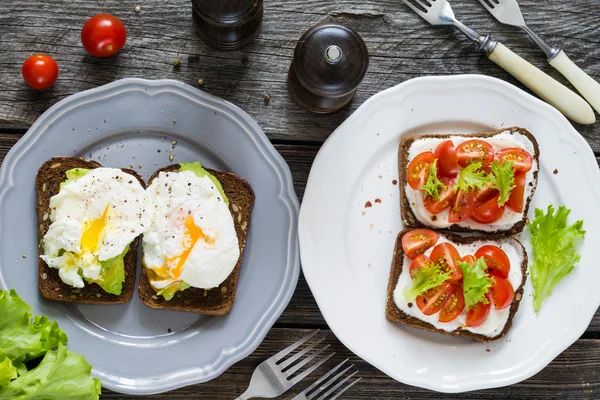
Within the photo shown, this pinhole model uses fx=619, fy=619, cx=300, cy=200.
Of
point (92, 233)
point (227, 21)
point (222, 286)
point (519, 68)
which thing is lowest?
point (222, 286)

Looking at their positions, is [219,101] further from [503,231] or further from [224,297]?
[503,231]

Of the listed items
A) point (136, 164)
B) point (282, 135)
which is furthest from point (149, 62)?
point (282, 135)

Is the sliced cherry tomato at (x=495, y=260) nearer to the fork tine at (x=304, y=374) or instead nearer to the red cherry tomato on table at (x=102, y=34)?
the fork tine at (x=304, y=374)

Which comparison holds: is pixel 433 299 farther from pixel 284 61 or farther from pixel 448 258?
pixel 284 61

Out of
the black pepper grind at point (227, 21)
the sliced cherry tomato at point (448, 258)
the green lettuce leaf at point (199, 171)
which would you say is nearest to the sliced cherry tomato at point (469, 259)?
the sliced cherry tomato at point (448, 258)

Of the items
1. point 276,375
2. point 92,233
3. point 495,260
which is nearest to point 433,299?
point 495,260
